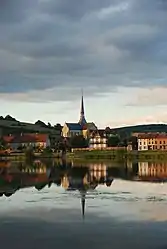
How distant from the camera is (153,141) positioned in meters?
146

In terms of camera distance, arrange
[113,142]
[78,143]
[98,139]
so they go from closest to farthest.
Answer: [78,143]
[113,142]
[98,139]

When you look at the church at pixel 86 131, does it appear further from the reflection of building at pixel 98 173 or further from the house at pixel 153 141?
the reflection of building at pixel 98 173

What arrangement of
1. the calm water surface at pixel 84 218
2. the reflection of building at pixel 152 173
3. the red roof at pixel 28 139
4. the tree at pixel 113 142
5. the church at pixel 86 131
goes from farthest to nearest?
the red roof at pixel 28 139 → the church at pixel 86 131 → the tree at pixel 113 142 → the reflection of building at pixel 152 173 → the calm water surface at pixel 84 218

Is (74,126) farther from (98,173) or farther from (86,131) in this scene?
(98,173)

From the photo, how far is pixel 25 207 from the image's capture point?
992 inches

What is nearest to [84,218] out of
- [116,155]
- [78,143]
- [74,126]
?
[116,155]

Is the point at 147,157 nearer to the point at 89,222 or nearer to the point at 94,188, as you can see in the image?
the point at 94,188

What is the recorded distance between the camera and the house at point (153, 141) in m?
Answer: 143

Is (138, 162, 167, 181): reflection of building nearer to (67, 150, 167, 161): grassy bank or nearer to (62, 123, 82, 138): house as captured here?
(67, 150, 167, 161): grassy bank

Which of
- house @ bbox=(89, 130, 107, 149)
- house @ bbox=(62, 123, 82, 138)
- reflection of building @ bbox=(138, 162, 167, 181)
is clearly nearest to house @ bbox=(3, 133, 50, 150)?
house @ bbox=(89, 130, 107, 149)

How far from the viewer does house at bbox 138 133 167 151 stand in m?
143

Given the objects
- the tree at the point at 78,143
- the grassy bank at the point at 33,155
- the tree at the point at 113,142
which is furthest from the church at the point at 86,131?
the grassy bank at the point at 33,155

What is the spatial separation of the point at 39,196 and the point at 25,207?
16.1 feet

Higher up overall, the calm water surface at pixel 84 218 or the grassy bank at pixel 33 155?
the grassy bank at pixel 33 155
